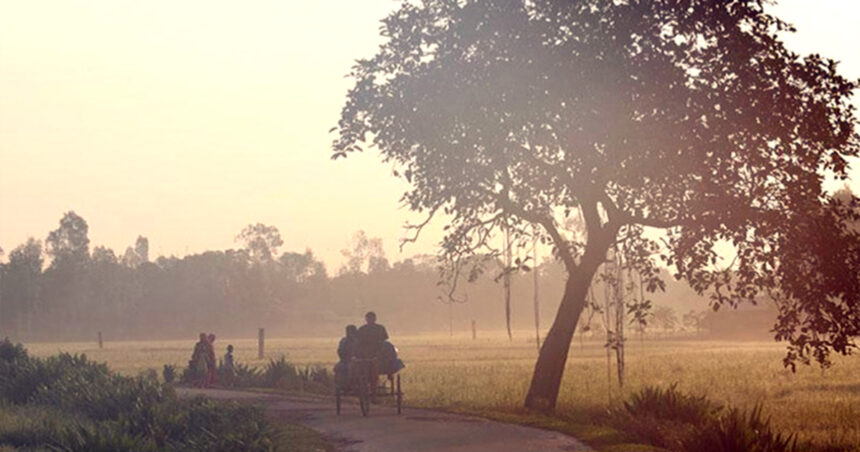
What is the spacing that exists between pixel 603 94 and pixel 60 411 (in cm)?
1491

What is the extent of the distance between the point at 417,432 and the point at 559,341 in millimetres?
6712

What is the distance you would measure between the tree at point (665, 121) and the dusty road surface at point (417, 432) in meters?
4.89

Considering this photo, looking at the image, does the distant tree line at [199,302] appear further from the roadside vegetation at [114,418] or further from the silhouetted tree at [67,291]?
the roadside vegetation at [114,418]

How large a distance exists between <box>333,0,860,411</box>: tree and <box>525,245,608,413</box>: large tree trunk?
231 cm

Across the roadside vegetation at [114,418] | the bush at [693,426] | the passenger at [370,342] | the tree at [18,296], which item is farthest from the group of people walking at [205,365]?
the tree at [18,296]

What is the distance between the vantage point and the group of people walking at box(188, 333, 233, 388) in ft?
125

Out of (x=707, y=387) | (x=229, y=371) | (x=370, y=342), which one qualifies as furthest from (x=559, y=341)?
(x=229, y=371)

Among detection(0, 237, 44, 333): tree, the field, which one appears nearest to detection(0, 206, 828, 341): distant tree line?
detection(0, 237, 44, 333): tree

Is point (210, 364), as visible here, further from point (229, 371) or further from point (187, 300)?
point (187, 300)

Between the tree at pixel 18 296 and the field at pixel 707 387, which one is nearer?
the field at pixel 707 387

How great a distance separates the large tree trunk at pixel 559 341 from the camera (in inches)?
1080

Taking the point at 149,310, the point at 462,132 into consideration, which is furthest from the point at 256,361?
the point at 149,310

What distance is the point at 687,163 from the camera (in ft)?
80.4

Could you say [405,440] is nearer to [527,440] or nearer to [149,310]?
[527,440]
